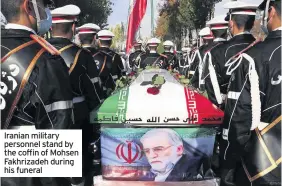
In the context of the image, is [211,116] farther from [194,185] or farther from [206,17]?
[206,17]

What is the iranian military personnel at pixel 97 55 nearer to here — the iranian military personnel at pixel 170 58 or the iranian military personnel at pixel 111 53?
the iranian military personnel at pixel 111 53

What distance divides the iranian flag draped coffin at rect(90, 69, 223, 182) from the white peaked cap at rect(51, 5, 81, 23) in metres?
1.32

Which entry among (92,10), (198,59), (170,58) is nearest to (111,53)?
(198,59)

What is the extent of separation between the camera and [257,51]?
3.19 metres

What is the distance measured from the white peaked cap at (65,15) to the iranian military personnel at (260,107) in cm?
240

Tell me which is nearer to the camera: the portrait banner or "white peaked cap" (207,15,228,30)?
the portrait banner

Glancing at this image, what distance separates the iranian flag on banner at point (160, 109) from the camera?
13.6 ft

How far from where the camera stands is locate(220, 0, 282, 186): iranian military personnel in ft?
10.2

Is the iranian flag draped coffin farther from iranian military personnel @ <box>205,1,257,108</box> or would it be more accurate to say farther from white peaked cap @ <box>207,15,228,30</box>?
white peaked cap @ <box>207,15,228,30</box>

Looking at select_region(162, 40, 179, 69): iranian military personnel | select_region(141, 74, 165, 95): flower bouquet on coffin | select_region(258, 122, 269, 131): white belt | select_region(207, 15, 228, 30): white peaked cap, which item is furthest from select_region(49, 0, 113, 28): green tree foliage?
select_region(258, 122, 269, 131): white belt

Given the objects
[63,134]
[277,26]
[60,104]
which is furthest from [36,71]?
[277,26]

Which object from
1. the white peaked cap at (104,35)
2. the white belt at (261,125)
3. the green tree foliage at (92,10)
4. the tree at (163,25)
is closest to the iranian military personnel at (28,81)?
the white belt at (261,125)

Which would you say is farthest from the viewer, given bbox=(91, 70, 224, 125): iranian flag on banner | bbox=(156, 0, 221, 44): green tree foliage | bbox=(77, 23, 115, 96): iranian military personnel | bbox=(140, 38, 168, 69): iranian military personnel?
bbox=(156, 0, 221, 44): green tree foliage

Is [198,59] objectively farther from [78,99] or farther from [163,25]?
[163,25]
